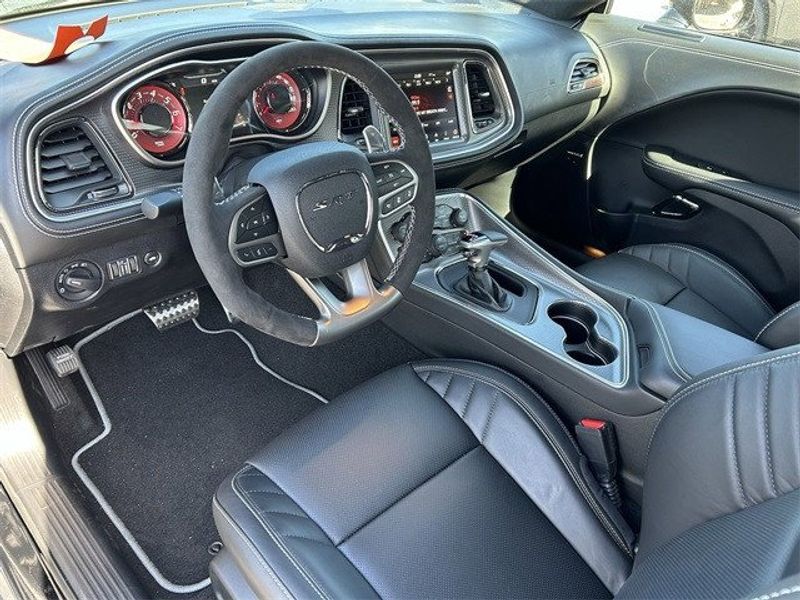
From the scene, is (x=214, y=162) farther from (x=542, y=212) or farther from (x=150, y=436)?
(x=542, y=212)

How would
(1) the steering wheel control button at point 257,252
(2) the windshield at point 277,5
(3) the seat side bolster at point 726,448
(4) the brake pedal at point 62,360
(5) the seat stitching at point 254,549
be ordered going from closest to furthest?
(3) the seat side bolster at point 726,448 → (5) the seat stitching at point 254,549 → (1) the steering wheel control button at point 257,252 → (2) the windshield at point 277,5 → (4) the brake pedal at point 62,360

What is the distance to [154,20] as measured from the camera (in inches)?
57.0

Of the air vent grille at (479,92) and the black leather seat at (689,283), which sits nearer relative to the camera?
the black leather seat at (689,283)

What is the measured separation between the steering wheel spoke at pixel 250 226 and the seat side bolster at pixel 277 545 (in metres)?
0.36

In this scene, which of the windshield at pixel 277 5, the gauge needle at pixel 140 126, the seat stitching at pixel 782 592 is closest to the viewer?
the seat stitching at pixel 782 592

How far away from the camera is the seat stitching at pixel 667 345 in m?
1.27

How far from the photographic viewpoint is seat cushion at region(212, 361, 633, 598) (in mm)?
1049

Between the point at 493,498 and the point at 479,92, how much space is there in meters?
1.16

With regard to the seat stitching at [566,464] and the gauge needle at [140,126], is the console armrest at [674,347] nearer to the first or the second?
the seat stitching at [566,464]

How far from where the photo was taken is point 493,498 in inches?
46.2

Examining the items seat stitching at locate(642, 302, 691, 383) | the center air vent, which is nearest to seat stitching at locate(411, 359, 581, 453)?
seat stitching at locate(642, 302, 691, 383)

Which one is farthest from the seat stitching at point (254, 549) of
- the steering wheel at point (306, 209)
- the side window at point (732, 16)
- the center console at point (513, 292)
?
the side window at point (732, 16)

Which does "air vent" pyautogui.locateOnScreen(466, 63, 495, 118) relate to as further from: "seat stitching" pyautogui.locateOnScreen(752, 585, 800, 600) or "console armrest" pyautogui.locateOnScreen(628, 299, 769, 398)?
"seat stitching" pyautogui.locateOnScreen(752, 585, 800, 600)

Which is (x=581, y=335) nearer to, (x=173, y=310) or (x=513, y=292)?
(x=513, y=292)
